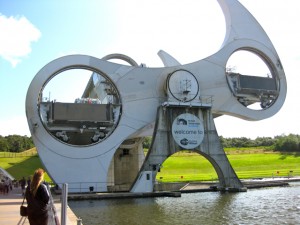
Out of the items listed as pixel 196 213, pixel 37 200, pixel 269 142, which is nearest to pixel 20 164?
pixel 196 213

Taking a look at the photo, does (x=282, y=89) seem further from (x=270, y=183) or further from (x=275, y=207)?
(x=275, y=207)

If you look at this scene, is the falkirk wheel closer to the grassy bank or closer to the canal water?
the canal water

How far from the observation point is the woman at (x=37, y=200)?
16.5 feet

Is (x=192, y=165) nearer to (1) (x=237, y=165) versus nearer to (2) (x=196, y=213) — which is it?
(1) (x=237, y=165)

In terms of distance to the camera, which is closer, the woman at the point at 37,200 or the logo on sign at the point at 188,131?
the woman at the point at 37,200

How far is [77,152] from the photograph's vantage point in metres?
24.2

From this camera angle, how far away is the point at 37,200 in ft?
16.7

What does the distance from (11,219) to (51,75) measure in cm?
1559

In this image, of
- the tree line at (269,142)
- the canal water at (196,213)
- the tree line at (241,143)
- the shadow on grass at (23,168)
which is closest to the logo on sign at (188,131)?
the canal water at (196,213)

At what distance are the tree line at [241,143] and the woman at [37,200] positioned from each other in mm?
63740

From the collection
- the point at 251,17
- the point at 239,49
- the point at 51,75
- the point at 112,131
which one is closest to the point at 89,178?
the point at 112,131

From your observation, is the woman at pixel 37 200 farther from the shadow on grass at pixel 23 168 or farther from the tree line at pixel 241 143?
the tree line at pixel 241 143

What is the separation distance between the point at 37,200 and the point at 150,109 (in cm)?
2173

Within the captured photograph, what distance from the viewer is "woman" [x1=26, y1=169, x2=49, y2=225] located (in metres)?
5.04
